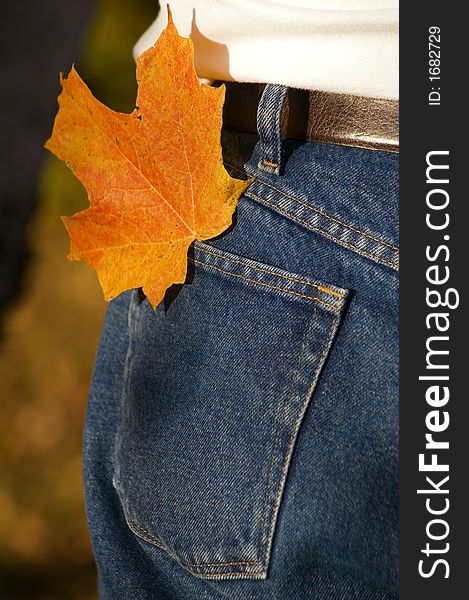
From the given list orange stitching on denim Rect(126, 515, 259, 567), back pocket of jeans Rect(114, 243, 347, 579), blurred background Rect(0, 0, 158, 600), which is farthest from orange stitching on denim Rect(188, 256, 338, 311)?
blurred background Rect(0, 0, 158, 600)

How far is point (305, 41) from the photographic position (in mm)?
904

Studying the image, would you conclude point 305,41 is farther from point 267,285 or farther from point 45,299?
point 45,299

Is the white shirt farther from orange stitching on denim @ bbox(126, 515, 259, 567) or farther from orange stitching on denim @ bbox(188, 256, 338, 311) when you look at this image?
orange stitching on denim @ bbox(126, 515, 259, 567)

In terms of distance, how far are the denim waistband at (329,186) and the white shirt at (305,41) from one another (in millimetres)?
43

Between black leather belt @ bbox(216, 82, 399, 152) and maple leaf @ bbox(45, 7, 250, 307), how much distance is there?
6 centimetres

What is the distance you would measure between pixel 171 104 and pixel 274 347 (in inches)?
13.6

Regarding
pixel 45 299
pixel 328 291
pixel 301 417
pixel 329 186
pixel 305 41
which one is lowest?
pixel 301 417

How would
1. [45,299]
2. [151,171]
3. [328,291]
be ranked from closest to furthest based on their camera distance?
[328,291] < [151,171] < [45,299]

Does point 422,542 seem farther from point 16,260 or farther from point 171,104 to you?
point 16,260

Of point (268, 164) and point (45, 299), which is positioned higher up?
point (45, 299)

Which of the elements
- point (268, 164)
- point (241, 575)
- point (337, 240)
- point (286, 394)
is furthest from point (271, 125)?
point (241, 575)

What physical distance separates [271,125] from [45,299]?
86.1 inches

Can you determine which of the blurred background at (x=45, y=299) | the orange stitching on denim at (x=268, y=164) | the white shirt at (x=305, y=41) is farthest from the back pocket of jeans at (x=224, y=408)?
the blurred background at (x=45, y=299)

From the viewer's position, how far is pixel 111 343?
129 cm
